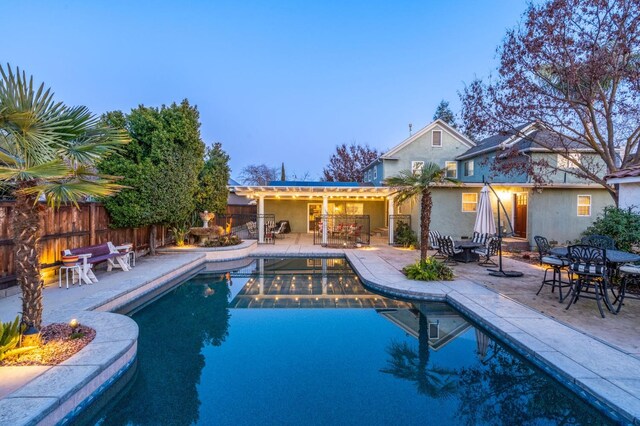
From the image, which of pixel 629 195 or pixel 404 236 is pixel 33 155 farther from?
pixel 404 236

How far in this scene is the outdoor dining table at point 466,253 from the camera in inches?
419

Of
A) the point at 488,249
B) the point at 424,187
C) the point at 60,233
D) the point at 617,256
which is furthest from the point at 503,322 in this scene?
the point at 60,233

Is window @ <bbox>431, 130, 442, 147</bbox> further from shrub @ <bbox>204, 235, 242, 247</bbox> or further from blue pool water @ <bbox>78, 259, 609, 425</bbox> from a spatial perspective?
blue pool water @ <bbox>78, 259, 609, 425</bbox>

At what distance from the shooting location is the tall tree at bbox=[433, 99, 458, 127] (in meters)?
42.6

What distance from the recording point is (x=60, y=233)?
802cm

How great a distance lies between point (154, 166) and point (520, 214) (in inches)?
617

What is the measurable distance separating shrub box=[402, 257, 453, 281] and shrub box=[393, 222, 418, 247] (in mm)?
5846

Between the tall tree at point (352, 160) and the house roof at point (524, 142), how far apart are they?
16241 mm

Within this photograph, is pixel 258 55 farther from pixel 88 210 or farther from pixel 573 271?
pixel 573 271

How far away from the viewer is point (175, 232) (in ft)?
46.3

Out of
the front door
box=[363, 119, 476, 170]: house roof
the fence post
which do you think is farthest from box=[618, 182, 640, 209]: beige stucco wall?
the fence post

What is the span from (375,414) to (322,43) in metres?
25.7

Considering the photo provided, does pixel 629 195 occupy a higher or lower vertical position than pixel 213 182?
lower

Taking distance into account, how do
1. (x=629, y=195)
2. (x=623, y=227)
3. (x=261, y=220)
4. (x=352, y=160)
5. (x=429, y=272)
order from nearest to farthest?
(x=623, y=227) < (x=629, y=195) < (x=429, y=272) < (x=261, y=220) < (x=352, y=160)
